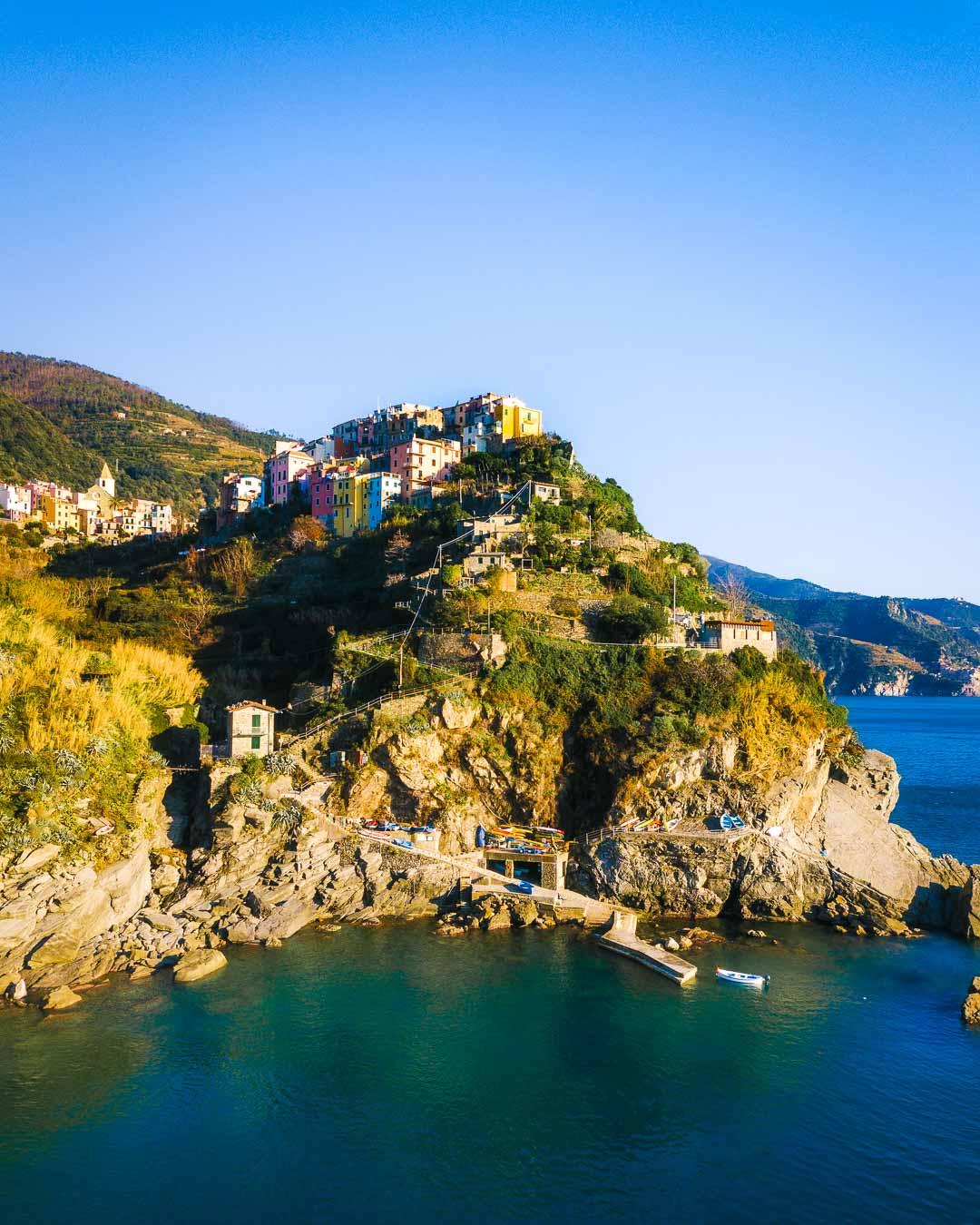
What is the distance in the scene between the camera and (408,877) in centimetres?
3606

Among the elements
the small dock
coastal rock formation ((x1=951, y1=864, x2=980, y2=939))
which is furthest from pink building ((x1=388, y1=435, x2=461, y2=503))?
coastal rock formation ((x1=951, y1=864, x2=980, y2=939))

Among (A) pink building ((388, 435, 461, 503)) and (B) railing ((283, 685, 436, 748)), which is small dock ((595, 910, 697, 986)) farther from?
(A) pink building ((388, 435, 461, 503))

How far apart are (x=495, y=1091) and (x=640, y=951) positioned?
10.0 metres

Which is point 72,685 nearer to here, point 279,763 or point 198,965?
point 279,763

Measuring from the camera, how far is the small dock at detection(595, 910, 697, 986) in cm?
3059

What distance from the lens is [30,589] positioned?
2004 inches

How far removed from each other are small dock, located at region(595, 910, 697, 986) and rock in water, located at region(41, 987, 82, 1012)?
60.9 ft

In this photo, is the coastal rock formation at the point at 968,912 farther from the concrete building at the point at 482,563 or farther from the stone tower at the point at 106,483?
the stone tower at the point at 106,483

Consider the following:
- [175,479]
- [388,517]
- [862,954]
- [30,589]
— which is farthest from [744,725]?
[175,479]

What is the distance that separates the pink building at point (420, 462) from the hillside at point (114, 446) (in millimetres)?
66951

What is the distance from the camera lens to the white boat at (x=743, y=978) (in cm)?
3031

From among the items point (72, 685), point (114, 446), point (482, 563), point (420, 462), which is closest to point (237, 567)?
point (420, 462)

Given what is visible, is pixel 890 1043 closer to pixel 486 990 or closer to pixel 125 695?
pixel 486 990

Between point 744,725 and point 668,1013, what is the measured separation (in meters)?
16.8
